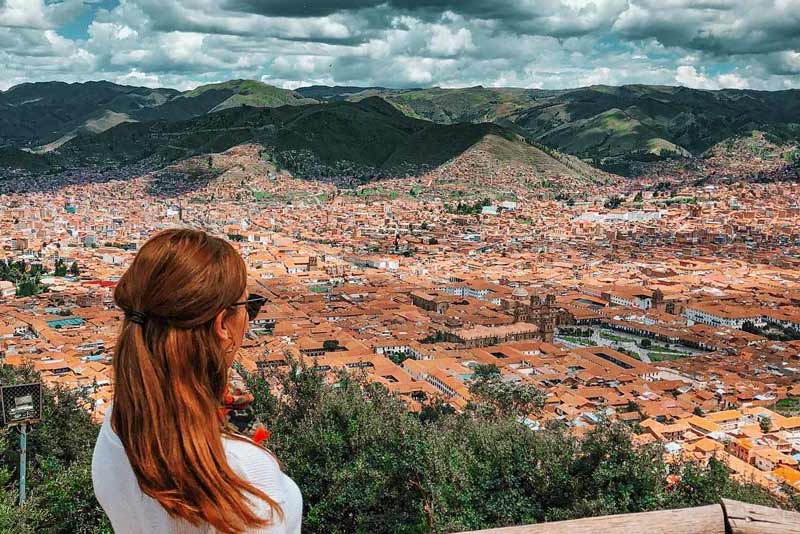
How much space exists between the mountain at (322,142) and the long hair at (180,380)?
6980cm

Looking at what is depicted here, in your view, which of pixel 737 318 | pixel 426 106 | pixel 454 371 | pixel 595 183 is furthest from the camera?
pixel 426 106

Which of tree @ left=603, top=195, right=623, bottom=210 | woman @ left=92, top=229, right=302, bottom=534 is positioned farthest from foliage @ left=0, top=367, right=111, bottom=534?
tree @ left=603, top=195, right=623, bottom=210

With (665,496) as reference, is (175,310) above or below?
above

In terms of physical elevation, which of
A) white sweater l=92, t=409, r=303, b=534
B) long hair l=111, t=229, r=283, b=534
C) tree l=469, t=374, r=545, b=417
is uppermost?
long hair l=111, t=229, r=283, b=534

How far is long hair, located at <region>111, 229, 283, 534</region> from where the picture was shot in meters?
0.87

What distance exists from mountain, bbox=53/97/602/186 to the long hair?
6980 cm

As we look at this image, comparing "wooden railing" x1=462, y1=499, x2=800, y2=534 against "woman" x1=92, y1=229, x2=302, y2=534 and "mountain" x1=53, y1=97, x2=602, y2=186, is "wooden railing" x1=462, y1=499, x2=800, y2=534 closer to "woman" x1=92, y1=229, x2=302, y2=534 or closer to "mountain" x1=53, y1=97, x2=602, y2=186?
"woman" x1=92, y1=229, x2=302, y2=534

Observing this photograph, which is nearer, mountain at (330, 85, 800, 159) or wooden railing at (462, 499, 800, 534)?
wooden railing at (462, 499, 800, 534)

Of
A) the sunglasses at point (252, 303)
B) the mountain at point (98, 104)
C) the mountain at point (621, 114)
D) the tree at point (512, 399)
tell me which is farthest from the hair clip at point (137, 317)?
the mountain at point (98, 104)

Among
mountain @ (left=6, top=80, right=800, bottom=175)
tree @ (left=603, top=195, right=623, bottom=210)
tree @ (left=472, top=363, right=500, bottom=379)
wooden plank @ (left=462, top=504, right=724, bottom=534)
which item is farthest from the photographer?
mountain @ (left=6, top=80, right=800, bottom=175)

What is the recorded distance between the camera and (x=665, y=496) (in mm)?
5164

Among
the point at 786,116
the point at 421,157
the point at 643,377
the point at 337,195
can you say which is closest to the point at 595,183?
the point at 421,157

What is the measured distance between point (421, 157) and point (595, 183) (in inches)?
687

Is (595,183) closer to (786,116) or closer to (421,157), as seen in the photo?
(421,157)
